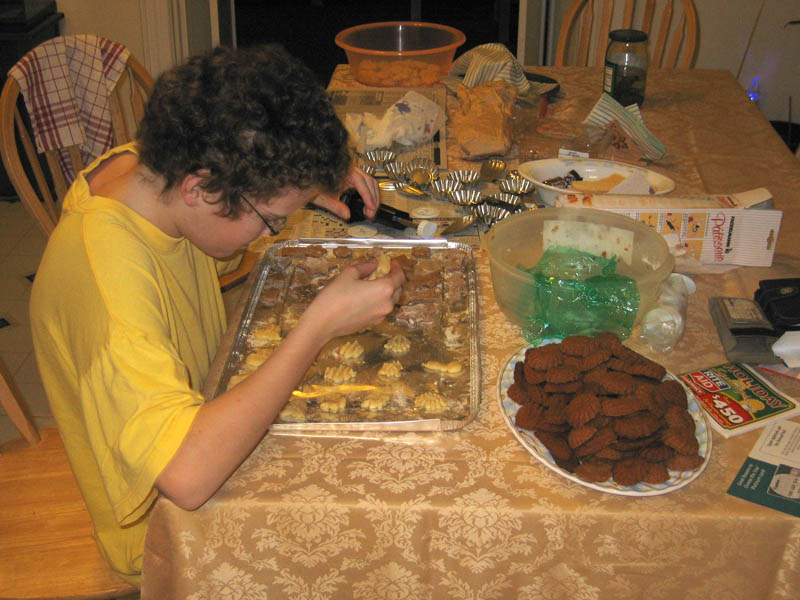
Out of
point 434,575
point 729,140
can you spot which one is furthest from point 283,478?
point 729,140

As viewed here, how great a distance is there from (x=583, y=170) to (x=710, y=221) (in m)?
0.41

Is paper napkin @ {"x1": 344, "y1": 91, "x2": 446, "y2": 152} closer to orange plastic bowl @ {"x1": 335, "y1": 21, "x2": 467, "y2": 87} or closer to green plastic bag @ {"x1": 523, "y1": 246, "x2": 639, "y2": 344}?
orange plastic bowl @ {"x1": 335, "y1": 21, "x2": 467, "y2": 87}

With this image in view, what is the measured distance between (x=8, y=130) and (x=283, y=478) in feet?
3.63

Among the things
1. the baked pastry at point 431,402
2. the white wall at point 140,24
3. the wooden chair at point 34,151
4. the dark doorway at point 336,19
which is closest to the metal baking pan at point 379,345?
the baked pastry at point 431,402

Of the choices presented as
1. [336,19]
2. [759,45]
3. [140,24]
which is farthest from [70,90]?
[336,19]

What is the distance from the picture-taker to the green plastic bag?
1130mm

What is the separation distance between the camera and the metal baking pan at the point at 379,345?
3.44 ft

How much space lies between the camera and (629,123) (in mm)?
1852

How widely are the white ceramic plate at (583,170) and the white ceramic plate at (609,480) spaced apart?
2.34 ft

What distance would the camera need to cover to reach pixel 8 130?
1.55 meters

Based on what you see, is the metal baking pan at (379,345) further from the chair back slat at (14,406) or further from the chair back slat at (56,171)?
the chair back slat at (56,171)

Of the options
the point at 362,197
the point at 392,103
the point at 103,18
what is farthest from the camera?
the point at 103,18

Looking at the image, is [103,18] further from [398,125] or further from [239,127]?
[239,127]

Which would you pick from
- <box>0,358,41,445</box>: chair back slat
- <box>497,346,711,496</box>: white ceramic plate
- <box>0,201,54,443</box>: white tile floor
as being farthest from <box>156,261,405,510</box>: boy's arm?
<box>0,201,54,443</box>: white tile floor
